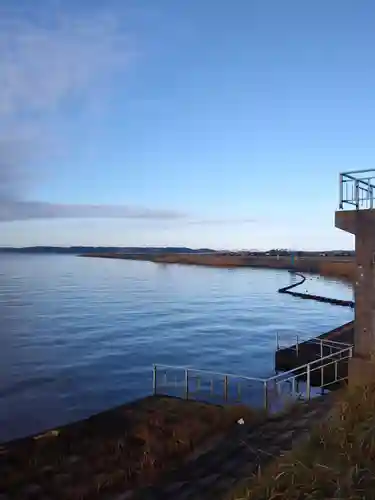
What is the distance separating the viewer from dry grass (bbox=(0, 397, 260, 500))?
30.6ft

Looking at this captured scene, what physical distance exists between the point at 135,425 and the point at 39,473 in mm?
2937

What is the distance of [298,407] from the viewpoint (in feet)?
38.5

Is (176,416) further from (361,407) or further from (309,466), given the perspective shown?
(309,466)

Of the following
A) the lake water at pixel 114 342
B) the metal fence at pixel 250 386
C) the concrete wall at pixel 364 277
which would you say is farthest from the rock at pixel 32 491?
the concrete wall at pixel 364 277

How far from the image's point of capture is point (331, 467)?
579cm

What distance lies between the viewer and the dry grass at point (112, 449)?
931 centimetres

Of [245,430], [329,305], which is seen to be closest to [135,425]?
[245,430]

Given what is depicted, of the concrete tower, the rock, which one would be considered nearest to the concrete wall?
the concrete tower

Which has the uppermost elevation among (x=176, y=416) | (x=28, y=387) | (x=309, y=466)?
(x=309, y=466)

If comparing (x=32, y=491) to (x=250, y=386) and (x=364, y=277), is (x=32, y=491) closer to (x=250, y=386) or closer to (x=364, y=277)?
(x=364, y=277)

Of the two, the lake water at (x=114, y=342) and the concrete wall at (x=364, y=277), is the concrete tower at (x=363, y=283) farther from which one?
the lake water at (x=114, y=342)

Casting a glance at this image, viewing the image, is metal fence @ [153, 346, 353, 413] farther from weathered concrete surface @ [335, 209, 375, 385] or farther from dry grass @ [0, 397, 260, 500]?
weathered concrete surface @ [335, 209, 375, 385]

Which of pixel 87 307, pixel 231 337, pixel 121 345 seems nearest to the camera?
pixel 121 345

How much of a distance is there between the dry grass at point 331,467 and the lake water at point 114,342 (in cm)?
996
